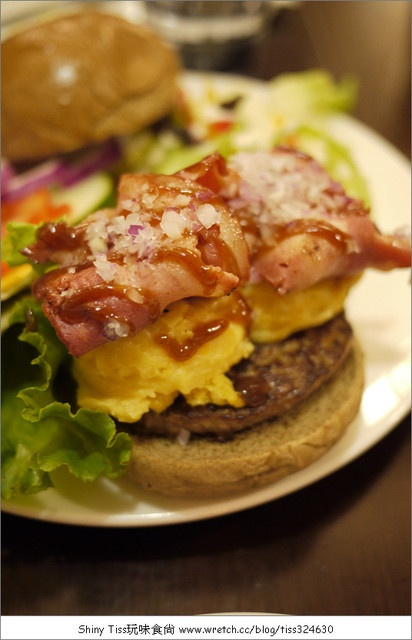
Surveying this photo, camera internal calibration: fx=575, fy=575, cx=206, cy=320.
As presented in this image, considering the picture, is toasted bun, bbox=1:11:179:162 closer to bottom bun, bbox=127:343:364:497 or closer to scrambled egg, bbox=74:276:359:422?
scrambled egg, bbox=74:276:359:422

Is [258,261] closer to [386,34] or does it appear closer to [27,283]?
[27,283]

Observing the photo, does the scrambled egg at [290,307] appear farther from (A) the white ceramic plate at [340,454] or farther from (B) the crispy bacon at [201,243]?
(A) the white ceramic plate at [340,454]

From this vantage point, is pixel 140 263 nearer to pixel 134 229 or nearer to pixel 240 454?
pixel 134 229

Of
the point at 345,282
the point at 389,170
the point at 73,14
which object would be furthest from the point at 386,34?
the point at 345,282

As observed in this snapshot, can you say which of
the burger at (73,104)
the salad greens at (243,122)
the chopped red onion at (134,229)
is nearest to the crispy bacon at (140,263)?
the chopped red onion at (134,229)

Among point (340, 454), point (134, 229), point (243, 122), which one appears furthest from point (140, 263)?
point (243, 122)

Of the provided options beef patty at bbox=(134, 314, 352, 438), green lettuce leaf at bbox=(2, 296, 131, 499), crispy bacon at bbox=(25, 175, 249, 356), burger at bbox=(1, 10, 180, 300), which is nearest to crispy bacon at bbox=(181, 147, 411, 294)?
crispy bacon at bbox=(25, 175, 249, 356)
